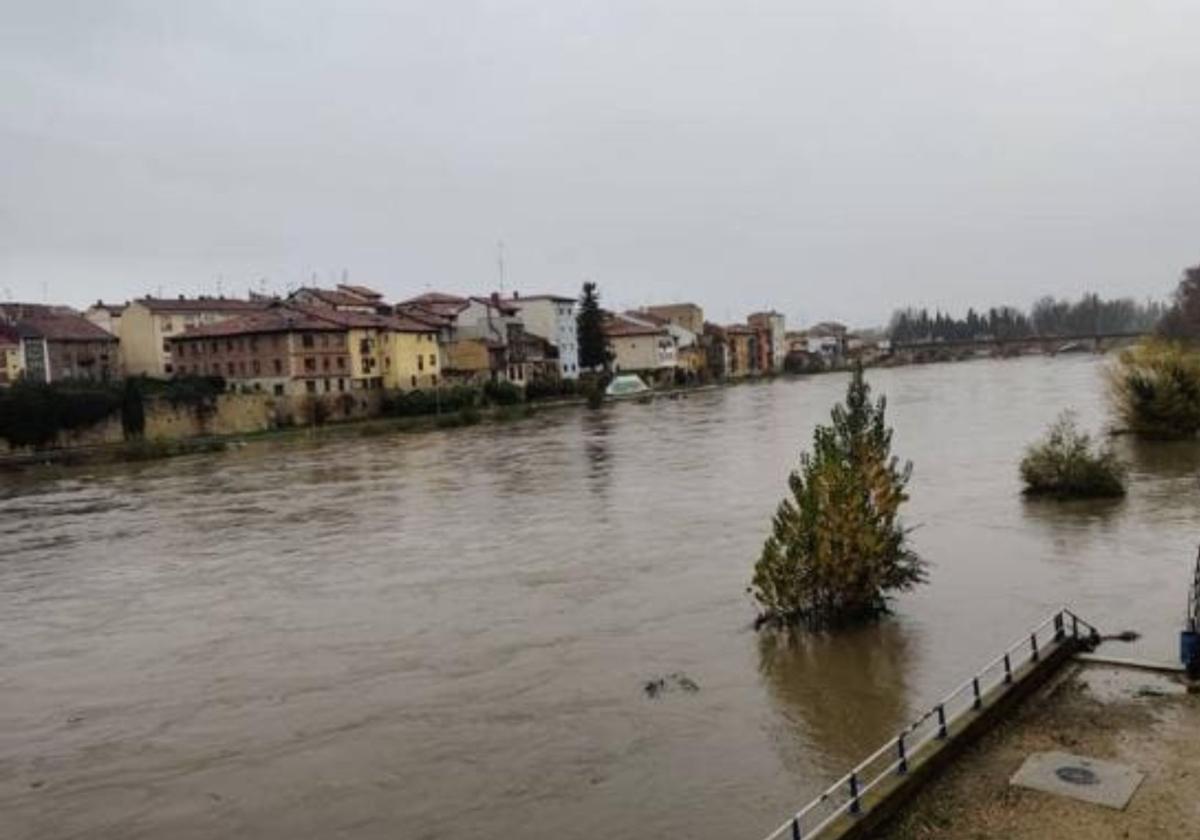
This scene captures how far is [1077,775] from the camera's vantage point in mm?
9602

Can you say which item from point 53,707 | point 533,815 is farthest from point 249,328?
point 533,815

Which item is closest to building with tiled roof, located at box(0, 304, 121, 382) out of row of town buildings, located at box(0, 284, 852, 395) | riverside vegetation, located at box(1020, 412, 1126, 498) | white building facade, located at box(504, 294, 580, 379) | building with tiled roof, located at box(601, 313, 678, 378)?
row of town buildings, located at box(0, 284, 852, 395)

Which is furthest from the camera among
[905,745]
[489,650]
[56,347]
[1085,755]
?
[56,347]

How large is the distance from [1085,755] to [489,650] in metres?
8.71

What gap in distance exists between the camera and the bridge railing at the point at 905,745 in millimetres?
8805

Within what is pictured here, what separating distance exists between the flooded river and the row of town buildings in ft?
114

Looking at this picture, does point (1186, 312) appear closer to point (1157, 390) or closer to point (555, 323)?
point (555, 323)

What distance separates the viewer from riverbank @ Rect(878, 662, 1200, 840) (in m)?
8.69

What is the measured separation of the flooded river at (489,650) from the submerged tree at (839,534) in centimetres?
71

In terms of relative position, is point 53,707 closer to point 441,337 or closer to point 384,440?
point 384,440

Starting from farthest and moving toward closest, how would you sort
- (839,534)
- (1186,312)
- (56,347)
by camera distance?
(1186,312) → (56,347) → (839,534)

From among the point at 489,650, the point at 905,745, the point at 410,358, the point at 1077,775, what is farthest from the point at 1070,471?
the point at 410,358

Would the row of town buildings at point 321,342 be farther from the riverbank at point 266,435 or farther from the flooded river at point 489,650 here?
the flooded river at point 489,650

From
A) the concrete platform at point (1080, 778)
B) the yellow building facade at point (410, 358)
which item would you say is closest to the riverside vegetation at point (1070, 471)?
→ the concrete platform at point (1080, 778)
